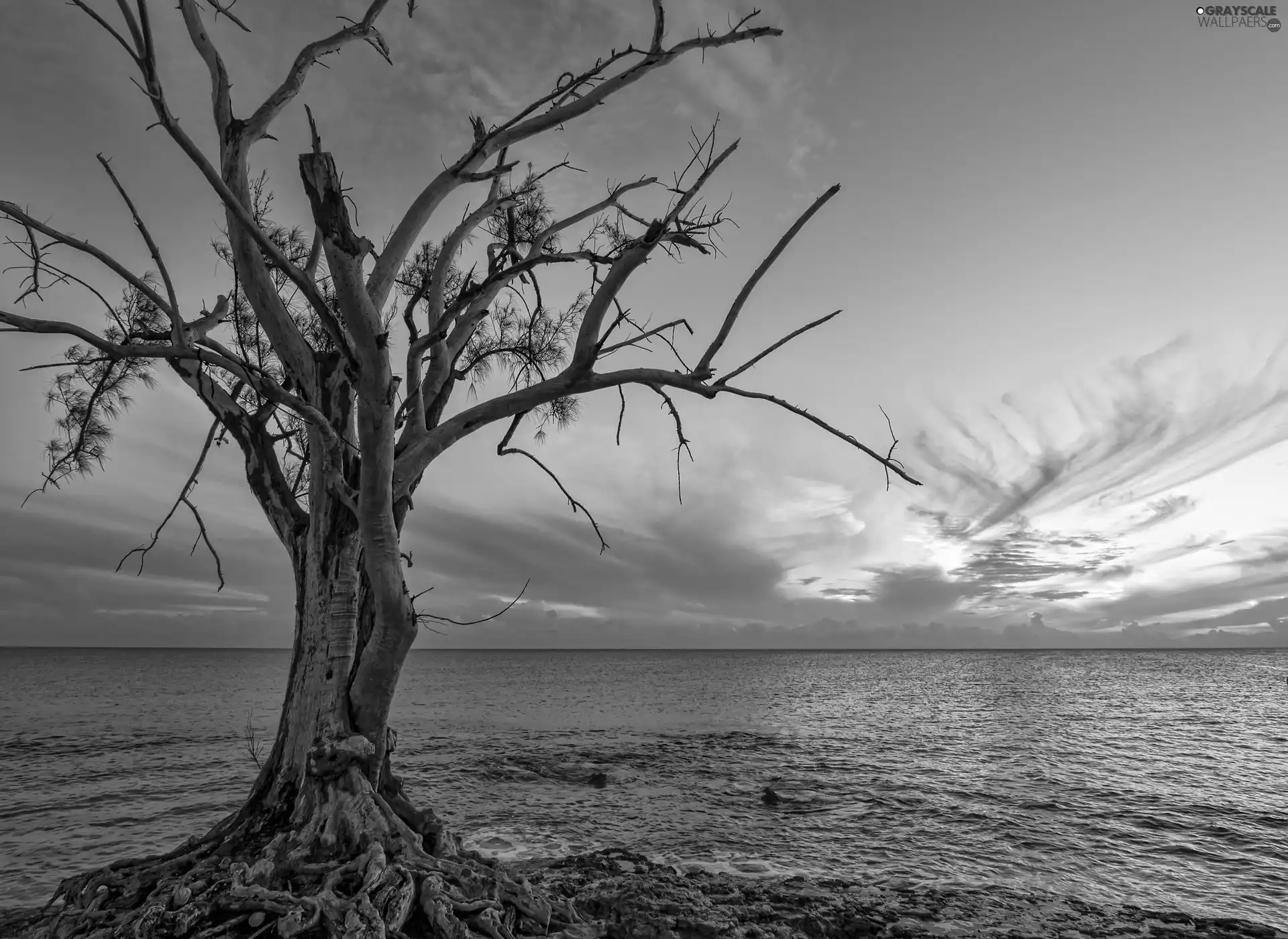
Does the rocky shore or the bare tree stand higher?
the bare tree

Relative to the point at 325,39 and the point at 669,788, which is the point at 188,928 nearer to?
the point at 325,39

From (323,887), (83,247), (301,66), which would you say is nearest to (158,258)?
(83,247)

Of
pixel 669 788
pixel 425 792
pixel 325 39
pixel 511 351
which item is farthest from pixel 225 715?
pixel 325 39

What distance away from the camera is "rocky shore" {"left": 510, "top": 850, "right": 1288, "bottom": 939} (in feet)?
25.0

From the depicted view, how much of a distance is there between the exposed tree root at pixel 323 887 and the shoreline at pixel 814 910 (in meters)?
0.89

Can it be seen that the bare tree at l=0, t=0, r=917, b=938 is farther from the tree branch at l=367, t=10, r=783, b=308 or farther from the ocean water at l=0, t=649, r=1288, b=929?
the ocean water at l=0, t=649, r=1288, b=929

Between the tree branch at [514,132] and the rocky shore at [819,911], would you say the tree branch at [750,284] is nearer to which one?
the tree branch at [514,132]

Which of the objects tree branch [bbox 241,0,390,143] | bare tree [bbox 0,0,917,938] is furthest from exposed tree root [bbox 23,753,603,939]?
tree branch [bbox 241,0,390,143]

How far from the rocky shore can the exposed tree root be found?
141 centimetres

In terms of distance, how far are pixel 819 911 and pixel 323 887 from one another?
18.9 ft

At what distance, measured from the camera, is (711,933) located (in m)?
7.28

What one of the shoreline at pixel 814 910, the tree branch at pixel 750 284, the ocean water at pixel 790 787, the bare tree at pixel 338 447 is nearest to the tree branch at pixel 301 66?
the bare tree at pixel 338 447

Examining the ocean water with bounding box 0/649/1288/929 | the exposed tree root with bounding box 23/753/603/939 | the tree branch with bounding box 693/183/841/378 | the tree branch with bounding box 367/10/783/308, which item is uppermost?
the tree branch with bounding box 367/10/783/308

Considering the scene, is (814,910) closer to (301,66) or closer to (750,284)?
(750,284)
